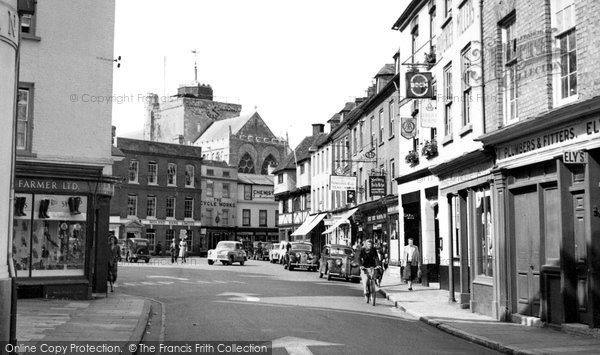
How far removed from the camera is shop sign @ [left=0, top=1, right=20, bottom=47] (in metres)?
8.58

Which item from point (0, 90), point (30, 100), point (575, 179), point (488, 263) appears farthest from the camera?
point (30, 100)

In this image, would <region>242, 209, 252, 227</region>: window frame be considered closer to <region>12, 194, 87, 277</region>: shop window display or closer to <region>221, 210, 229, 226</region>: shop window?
<region>221, 210, 229, 226</region>: shop window

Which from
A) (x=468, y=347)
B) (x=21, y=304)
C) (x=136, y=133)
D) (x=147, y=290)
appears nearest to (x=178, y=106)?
(x=136, y=133)

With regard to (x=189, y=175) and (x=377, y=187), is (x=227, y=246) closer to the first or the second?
(x=377, y=187)

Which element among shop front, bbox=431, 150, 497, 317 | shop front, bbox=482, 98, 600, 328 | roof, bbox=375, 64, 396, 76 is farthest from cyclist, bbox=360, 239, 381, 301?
roof, bbox=375, 64, 396, 76

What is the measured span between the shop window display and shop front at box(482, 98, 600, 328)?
11.2 m

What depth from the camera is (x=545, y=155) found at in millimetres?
13445

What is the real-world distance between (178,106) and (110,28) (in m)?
85.0

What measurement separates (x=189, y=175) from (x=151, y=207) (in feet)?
18.5

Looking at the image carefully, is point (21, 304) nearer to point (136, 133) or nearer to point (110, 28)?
point (110, 28)

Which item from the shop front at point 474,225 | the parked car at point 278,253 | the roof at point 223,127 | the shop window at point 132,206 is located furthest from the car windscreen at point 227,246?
the roof at point 223,127

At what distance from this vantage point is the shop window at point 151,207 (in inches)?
2734

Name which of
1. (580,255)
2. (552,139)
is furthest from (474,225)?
(580,255)

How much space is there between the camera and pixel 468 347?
11.9 meters
